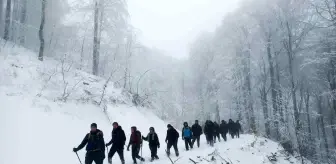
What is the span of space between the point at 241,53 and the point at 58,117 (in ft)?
65.4

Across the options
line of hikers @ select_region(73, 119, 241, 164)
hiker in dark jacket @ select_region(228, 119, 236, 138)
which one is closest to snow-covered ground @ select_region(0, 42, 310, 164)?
line of hikers @ select_region(73, 119, 241, 164)

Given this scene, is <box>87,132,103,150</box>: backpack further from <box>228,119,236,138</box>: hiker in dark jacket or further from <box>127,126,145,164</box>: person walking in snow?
<box>228,119,236,138</box>: hiker in dark jacket

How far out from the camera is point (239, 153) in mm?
14914

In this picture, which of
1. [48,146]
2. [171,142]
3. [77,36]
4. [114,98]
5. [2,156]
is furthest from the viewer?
[77,36]

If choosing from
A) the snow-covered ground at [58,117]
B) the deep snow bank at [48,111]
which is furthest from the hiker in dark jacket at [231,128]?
the deep snow bank at [48,111]

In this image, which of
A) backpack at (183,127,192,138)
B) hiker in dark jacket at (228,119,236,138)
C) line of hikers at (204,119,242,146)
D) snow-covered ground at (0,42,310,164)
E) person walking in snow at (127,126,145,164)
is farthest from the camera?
hiker in dark jacket at (228,119,236,138)

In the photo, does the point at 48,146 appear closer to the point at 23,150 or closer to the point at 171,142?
the point at 23,150

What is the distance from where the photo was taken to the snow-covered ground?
9609 millimetres

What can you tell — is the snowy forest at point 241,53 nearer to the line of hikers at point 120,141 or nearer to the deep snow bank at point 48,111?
the deep snow bank at point 48,111

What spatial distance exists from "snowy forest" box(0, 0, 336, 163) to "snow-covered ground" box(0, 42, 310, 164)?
7.00ft

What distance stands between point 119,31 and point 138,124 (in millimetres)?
10059

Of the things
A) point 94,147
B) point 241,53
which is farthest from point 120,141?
point 241,53

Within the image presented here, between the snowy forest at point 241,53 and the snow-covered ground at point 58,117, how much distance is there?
7.00 ft

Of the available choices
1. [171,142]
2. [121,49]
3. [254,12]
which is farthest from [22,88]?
[254,12]
